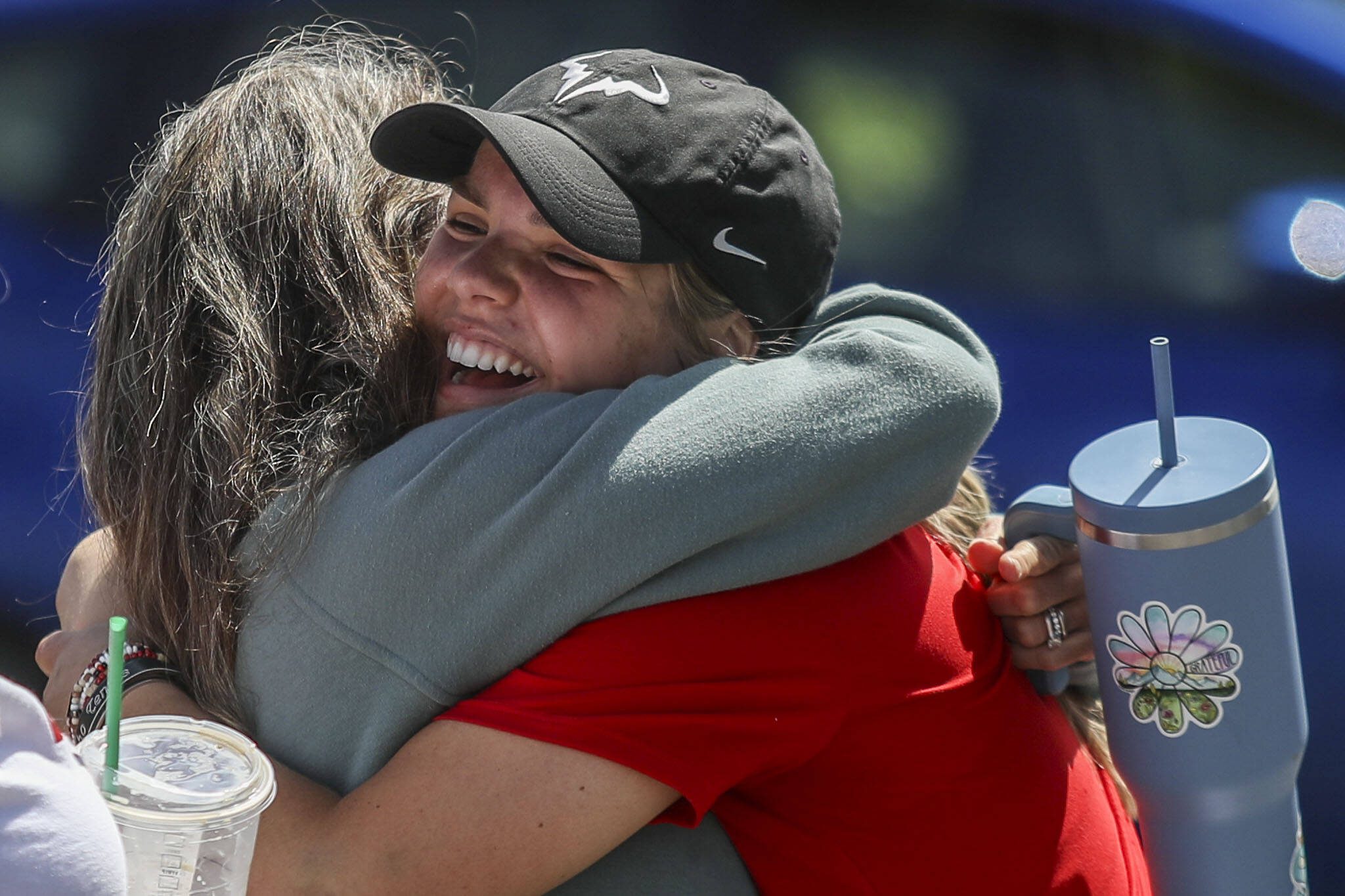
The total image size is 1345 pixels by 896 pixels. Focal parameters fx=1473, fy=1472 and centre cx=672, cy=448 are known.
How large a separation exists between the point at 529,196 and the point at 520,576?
0.42 metres

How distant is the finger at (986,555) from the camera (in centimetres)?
157

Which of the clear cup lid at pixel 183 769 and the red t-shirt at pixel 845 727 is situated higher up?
the clear cup lid at pixel 183 769

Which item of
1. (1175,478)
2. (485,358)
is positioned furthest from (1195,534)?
(485,358)

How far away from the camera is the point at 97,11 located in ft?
7.61

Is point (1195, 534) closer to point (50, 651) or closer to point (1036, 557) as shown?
point (1036, 557)

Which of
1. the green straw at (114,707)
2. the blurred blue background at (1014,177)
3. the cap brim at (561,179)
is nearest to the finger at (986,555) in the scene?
the cap brim at (561,179)

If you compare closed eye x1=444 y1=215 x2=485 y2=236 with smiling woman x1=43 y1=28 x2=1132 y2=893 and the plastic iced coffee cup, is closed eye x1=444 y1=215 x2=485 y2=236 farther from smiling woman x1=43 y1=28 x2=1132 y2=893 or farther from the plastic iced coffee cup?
the plastic iced coffee cup

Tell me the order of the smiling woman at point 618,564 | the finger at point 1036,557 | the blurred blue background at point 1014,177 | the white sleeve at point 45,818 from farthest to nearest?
the blurred blue background at point 1014,177, the finger at point 1036,557, the smiling woman at point 618,564, the white sleeve at point 45,818

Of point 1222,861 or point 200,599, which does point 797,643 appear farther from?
point 200,599

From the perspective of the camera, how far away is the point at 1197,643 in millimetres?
1355

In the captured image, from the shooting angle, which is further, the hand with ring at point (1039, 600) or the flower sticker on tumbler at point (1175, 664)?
the hand with ring at point (1039, 600)

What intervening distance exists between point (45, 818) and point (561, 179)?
888 mm

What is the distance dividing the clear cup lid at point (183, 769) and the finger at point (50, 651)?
2.09 ft

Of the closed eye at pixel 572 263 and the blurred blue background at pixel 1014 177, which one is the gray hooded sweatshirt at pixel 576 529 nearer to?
the closed eye at pixel 572 263
